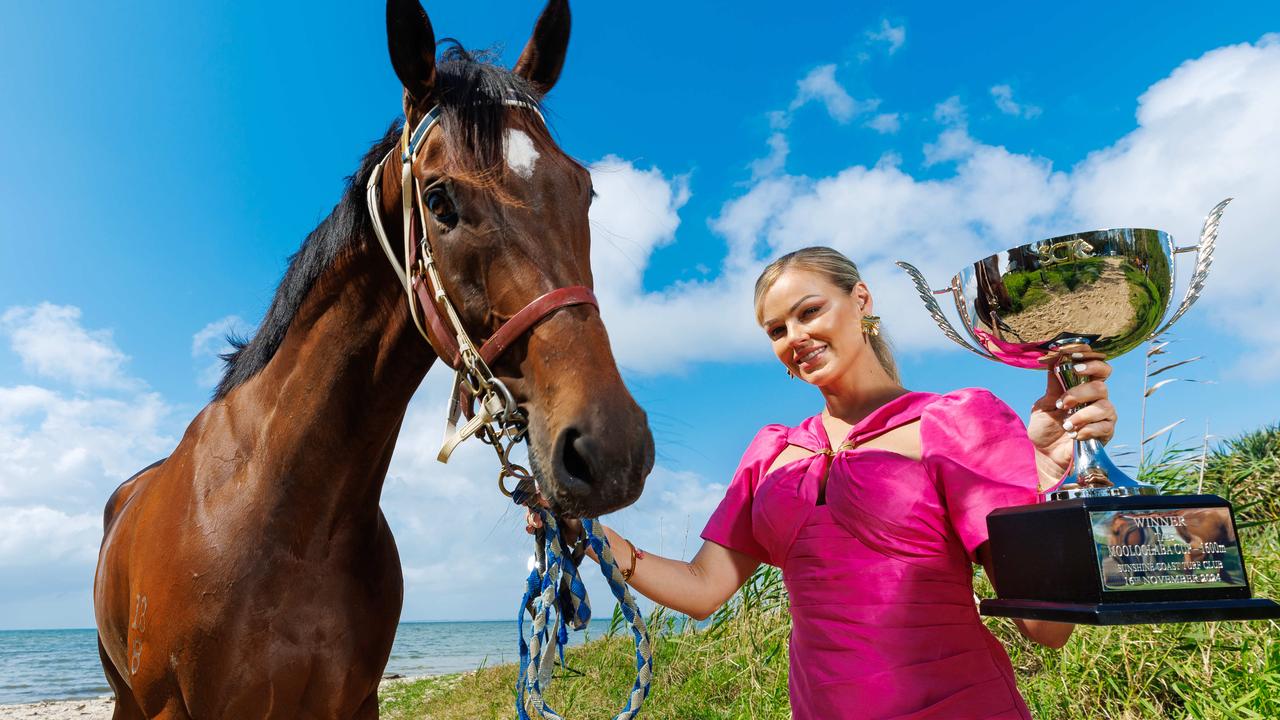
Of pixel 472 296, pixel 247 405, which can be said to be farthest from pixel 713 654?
pixel 472 296

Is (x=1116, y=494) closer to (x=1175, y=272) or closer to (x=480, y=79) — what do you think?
(x=1175, y=272)

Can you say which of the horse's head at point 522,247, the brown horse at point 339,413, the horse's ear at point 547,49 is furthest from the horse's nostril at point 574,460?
the horse's ear at point 547,49

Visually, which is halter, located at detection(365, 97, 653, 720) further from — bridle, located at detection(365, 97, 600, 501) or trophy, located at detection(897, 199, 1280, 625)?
trophy, located at detection(897, 199, 1280, 625)

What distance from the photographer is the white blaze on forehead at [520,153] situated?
1622 millimetres

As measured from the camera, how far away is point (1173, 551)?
1394 mm

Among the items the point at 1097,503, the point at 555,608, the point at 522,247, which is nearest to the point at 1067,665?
the point at 1097,503

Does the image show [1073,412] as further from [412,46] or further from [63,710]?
[63,710]

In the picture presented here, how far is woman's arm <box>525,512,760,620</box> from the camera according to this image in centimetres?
197

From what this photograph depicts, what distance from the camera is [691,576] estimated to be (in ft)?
6.73

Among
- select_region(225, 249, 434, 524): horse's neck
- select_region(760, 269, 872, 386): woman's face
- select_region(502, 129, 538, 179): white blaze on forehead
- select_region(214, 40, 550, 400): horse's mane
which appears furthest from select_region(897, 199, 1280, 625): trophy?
select_region(225, 249, 434, 524): horse's neck

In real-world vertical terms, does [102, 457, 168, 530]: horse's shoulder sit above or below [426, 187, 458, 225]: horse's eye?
below

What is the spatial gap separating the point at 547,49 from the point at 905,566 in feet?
6.08

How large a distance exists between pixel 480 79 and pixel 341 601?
1.51 metres

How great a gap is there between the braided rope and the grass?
7.70ft
